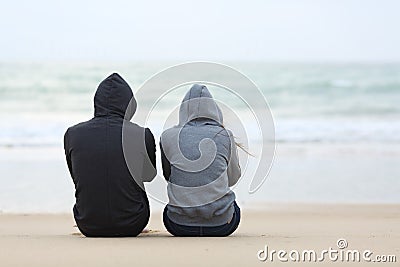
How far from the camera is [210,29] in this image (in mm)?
29141

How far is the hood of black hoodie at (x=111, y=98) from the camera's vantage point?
4.86m

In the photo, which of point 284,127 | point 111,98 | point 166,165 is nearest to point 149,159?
point 166,165

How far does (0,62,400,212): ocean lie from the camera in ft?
28.8

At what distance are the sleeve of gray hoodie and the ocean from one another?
21.1 inches

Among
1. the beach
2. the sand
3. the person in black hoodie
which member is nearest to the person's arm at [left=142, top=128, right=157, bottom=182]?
the person in black hoodie

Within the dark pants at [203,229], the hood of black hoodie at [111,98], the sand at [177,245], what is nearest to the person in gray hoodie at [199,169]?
the dark pants at [203,229]

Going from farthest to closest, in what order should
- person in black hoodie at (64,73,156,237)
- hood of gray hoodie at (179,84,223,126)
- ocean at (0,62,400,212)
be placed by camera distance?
ocean at (0,62,400,212) → hood of gray hoodie at (179,84,223,126) → person in black hoodie at (64,73,156,237)

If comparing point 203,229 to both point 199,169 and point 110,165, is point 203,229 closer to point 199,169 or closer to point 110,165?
point 199,169

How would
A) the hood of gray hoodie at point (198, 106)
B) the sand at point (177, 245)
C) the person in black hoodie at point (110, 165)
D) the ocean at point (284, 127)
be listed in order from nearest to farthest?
the sand at point (177, 245)
the person in black hoodie at point (110, 165)
the hood of gray hoodie at point (198, 106)
the ocean at point (284, 127)

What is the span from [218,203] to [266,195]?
12.8ft

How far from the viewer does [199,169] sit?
189 inches

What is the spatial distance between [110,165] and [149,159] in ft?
0.88

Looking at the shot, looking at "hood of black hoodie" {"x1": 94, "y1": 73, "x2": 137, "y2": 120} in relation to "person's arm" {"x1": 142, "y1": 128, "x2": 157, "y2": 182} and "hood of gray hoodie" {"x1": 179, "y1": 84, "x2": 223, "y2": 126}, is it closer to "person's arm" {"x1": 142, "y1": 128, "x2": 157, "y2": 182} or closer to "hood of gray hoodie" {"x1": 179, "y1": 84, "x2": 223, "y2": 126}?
"person's arm" {"x1": 142, "y1": 128, "x2": 157, "y2": 182}

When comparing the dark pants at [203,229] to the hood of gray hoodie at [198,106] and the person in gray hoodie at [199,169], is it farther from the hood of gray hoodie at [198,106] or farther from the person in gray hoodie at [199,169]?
the hood of gray hoodie at [198,106]
